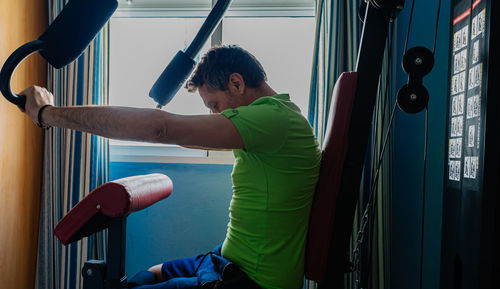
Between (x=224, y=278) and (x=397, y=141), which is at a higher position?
(x=397, y=141)

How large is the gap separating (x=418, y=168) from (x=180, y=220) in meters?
1.27

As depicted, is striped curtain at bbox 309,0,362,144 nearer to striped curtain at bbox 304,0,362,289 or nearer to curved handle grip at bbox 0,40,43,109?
striped curtain at bbox 304,0,362,289

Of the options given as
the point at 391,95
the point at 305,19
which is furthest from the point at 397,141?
the point at 305,19

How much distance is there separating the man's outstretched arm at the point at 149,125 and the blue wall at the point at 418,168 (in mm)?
972

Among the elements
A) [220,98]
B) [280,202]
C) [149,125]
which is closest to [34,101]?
[149,125]

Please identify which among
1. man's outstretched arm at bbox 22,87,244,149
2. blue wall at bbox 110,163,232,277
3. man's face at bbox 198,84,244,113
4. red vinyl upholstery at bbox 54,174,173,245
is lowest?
blue wall at bbox 110,163,232,277

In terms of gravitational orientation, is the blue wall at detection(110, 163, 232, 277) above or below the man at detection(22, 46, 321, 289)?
below

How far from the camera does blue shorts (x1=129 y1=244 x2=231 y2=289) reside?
92 cm

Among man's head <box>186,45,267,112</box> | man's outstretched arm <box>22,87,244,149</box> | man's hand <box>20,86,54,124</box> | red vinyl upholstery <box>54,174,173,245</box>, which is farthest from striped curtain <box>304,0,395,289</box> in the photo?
man's hand <box>20,86,54,124</box>

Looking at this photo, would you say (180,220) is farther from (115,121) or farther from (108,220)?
(115,121)

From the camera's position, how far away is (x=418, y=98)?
32.6 inches

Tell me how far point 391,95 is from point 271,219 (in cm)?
116

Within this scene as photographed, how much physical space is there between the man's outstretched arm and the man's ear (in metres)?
0.28

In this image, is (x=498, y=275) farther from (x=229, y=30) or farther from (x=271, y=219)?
(x=229, y=30)
